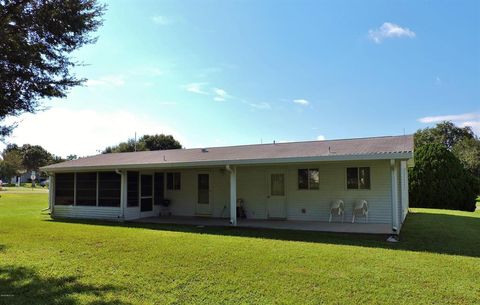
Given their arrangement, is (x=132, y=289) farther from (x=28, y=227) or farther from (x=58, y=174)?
(x=58, y=174)

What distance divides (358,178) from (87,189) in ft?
36.7

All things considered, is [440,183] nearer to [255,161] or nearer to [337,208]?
[337,208]

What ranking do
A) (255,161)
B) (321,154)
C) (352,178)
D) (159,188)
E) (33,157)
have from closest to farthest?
(321,154) < (255,161) < (352,178) < (159,188) < (33,157)

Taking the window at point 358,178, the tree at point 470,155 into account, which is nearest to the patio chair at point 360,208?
the window at point 358,178

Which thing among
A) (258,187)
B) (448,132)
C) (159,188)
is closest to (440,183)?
(258,187)

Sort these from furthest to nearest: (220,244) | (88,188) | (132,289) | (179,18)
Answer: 1. (88,188)
2. (179,18)
3. (220,244)
4. (132,289)

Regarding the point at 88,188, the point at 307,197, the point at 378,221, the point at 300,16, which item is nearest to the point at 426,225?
the point at 378,221

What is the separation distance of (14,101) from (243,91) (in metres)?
13.3

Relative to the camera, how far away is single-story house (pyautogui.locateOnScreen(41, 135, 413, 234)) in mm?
12500

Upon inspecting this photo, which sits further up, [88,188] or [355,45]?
[355,45]

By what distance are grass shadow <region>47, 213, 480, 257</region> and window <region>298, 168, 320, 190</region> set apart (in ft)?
9.22

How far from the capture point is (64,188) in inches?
687

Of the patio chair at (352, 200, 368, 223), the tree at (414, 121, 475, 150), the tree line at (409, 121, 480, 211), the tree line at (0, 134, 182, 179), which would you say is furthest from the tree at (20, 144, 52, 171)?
the patio chair at (352, 200, 368, 223)

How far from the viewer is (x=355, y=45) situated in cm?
1470
